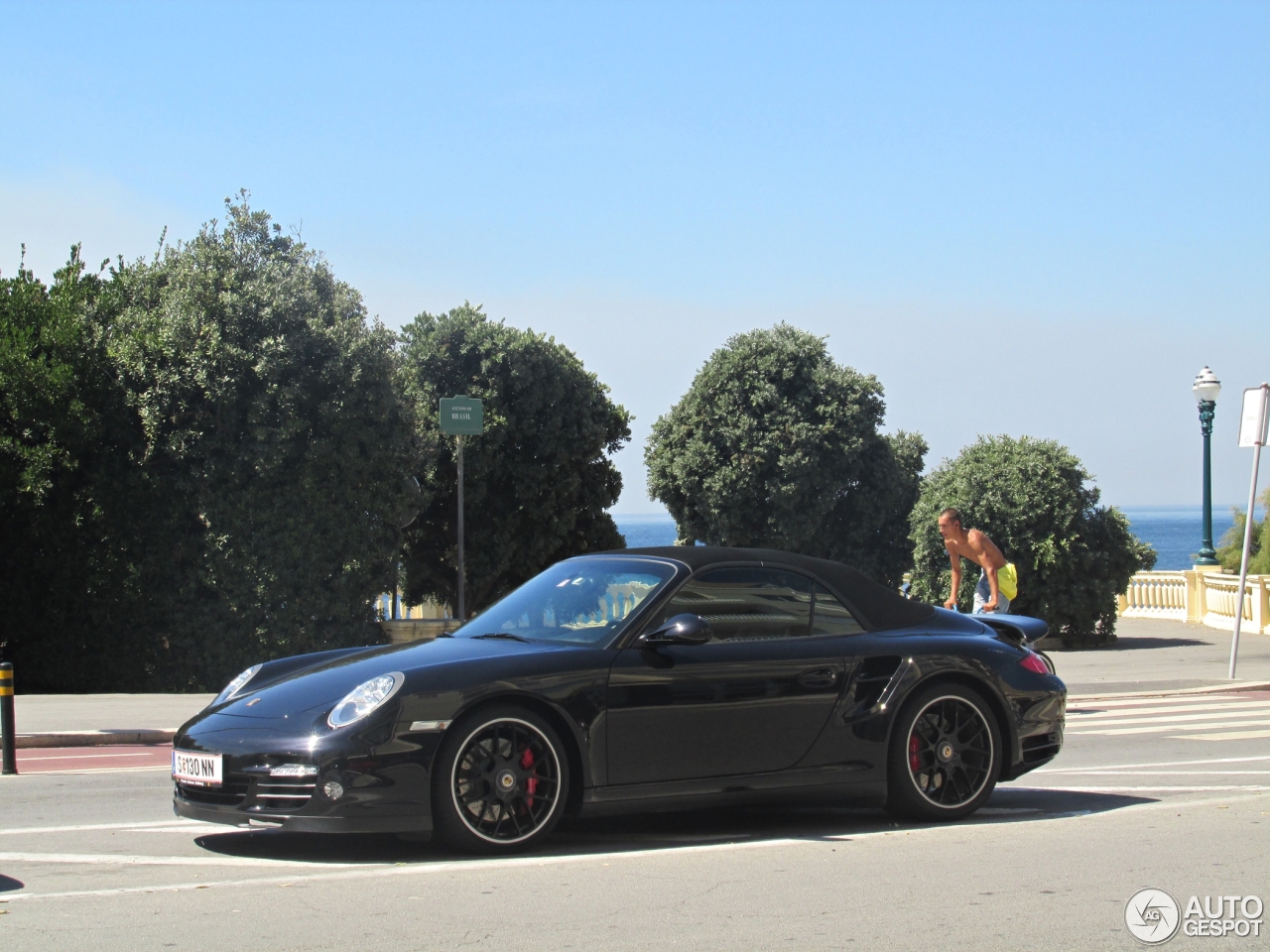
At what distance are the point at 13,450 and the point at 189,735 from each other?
15.6 m

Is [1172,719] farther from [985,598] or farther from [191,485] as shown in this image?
[191,485]

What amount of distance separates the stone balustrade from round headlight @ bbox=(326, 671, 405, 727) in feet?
68.7

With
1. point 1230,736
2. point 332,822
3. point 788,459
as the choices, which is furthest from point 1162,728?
point 788,459

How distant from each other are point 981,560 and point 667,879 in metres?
8.21

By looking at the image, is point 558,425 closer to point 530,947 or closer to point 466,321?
point 466,321

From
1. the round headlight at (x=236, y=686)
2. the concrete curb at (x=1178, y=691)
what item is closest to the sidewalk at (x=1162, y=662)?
the concrete curb at (x=1178, y=691)

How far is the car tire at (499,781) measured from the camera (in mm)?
6332

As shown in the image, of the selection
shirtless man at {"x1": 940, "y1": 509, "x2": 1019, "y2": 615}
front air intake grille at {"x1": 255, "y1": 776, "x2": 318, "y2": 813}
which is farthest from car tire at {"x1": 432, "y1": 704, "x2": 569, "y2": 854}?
shirtless man at {"x1": 940, "y1": 509, "x2": 1019, "y2": 615}

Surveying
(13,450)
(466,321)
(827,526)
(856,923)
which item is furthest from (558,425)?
(856,923)

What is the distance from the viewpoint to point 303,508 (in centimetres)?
2173

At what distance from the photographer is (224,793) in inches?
252

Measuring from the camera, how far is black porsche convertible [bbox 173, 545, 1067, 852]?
6289mm

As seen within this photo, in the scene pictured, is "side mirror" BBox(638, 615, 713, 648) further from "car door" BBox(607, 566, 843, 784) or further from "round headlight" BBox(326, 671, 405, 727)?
"round headlight" BBox(326, 671, 405, 727)

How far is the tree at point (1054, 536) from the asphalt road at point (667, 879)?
16552 millimetres
